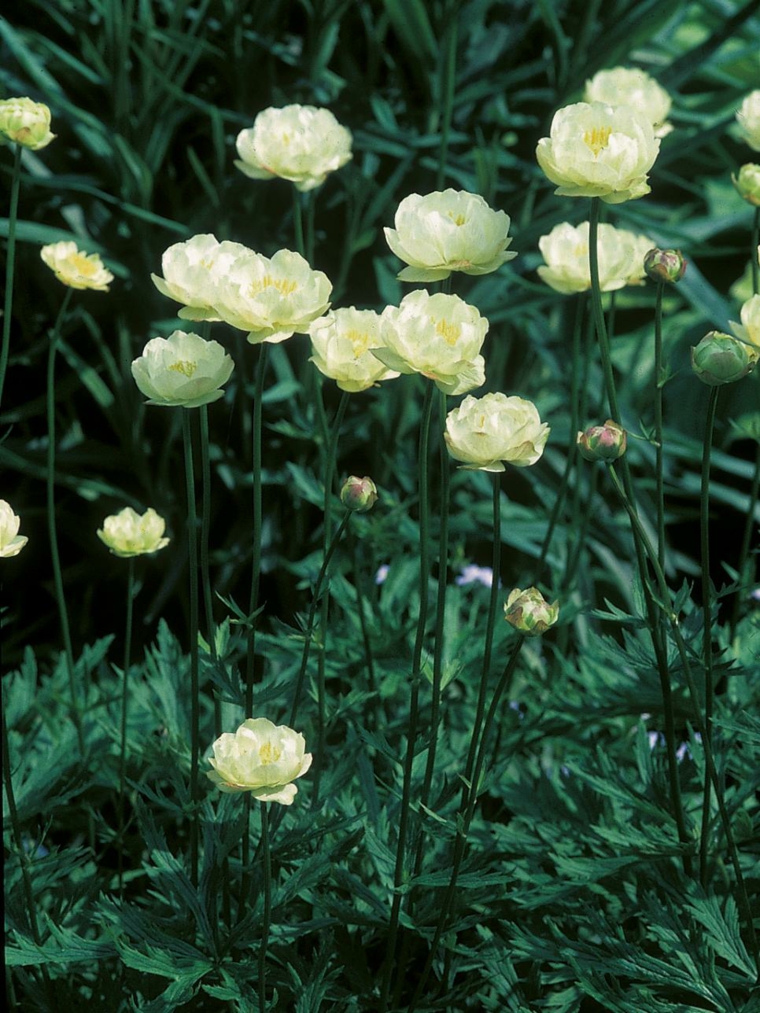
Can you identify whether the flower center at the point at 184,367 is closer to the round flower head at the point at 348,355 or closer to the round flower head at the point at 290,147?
the round flower head at the point at 348,355

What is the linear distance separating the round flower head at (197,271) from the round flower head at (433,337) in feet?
0.35

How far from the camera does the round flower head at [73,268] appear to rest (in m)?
0.88

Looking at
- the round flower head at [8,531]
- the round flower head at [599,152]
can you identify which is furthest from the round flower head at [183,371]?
the round flower head at [599,152]

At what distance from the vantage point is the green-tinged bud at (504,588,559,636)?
653mm

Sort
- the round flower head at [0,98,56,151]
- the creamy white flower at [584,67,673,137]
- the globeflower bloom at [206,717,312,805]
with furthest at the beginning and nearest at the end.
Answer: the creamy white flower at [584,67,673,137], the round flower head at [0,98,56,151], the globeflower bloom at [206,717,312,805]

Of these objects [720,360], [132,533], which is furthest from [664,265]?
[132,533]

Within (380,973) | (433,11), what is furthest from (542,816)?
(433,11)

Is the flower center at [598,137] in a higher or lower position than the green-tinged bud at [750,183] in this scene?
higher

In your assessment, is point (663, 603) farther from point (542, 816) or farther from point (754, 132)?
point (754, 132)

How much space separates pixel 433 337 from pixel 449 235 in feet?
0.27

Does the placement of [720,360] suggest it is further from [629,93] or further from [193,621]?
[629,93]

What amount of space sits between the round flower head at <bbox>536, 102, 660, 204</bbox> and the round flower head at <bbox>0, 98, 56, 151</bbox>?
1.07 ft

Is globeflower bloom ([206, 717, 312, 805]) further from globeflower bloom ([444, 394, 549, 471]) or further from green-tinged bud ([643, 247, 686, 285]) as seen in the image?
green-tinged bud ([643, 247, 686, 285])

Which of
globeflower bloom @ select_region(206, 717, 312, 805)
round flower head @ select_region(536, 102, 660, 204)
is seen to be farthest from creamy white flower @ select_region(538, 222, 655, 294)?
globeflower bloom @ select_region(206, 717, 312, 805)
